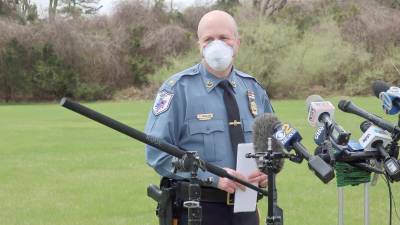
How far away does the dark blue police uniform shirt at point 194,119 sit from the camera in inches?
138

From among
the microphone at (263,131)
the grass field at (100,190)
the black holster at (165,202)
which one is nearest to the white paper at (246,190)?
the black holster at (165,202)

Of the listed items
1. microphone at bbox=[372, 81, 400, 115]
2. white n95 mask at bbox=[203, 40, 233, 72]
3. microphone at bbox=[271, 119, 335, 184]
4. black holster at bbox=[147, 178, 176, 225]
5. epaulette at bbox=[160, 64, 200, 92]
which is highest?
white n95 mask at bbox=[203, 40, 233, 72]

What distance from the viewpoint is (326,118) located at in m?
2.34

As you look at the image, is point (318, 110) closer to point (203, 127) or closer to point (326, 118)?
point (326, 118)

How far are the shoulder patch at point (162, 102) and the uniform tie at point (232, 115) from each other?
1.08 feet

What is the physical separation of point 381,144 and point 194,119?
146 centimetres

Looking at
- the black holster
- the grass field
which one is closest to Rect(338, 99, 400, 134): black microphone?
the black holster

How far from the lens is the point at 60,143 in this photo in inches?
741

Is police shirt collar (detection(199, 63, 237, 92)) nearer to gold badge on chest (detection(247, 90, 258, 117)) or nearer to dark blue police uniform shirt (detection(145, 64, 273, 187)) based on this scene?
dark blue police uniform shirt (detection(145, 64, 273, 187))

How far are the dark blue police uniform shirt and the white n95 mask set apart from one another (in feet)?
0.44

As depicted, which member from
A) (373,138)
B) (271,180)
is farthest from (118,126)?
(373,138)

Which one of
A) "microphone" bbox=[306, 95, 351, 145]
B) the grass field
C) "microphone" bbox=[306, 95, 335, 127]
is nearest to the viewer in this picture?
"microphone" bbox=[306, 95, 351, 145]

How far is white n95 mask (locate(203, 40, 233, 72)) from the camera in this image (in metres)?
3.50

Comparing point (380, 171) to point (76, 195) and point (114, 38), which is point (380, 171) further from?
point (114, 38)
